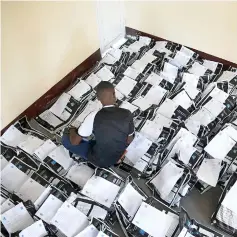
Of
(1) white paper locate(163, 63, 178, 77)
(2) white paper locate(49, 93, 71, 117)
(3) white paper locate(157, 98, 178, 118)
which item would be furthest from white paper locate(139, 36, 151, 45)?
(2) white paper locate(49, 93, 71, 117)

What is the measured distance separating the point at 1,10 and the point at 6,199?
1.17 m

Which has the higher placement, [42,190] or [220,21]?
[220,21]

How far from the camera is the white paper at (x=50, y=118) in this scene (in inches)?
117

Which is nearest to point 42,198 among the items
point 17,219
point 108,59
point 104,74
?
point 17,219

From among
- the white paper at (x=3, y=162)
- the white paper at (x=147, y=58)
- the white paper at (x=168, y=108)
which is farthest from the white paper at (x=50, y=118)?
the white paper at (x=147, y=58)

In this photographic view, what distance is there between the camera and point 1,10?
93.4 inches

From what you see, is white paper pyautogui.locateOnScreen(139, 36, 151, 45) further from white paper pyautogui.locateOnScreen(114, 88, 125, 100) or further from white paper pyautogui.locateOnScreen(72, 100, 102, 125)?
white paper pyautogui.locateOnScreen(72, 100, 102, 125)

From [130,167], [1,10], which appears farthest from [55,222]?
[1,10]

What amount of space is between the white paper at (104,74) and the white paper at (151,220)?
4.44ft

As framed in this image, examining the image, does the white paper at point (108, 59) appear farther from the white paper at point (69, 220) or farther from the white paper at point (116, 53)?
the white paper at point (69, 220)

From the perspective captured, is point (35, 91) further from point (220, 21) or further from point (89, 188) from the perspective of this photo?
point (220, 21)

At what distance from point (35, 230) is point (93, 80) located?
146 centimetres

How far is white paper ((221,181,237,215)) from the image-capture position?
225 centimetres

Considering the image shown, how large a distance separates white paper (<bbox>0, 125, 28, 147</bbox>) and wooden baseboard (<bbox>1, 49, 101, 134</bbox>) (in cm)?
3
